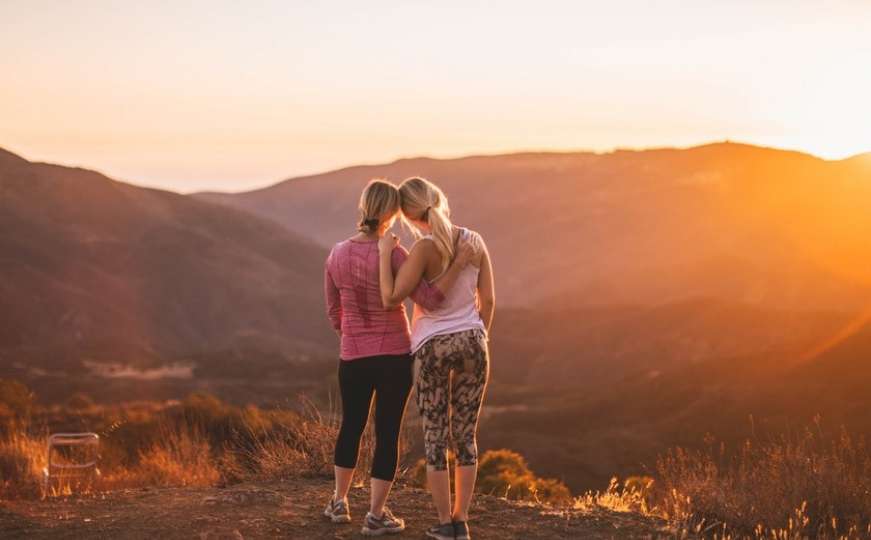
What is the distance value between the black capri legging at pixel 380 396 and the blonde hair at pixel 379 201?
72cm

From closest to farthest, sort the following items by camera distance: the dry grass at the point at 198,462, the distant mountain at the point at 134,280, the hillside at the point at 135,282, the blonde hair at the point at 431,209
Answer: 1. the blonde hair at the point at 431,209
2. the dry grass at the point at 198,462
3. the hillside at the point at 135,282
4. the distant mountain at the point at 134,280

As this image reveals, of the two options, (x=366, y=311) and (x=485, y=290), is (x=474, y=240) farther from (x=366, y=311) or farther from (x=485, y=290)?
(x=366, y=311)

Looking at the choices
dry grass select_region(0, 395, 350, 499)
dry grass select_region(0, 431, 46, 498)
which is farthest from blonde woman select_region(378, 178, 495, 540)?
dry grass select_region(0, 431, 46, 498)

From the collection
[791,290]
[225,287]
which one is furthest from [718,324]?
[225,287]

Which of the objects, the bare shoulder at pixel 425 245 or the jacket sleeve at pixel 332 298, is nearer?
the bare shoulder at pixel 425 245

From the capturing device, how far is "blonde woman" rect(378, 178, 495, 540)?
4.62 m

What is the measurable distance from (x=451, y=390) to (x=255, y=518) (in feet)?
5.74

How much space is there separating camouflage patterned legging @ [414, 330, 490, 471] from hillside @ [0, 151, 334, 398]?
5611 centimetres

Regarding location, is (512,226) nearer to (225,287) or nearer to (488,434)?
(225,287)

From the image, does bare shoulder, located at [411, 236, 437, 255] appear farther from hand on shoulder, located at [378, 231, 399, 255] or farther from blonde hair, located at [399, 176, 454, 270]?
hand on shoulder, located at [378, 231, 399, 255]

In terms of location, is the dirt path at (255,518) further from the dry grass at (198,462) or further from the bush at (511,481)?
the bush at (511,481)

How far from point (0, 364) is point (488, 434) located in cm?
3120

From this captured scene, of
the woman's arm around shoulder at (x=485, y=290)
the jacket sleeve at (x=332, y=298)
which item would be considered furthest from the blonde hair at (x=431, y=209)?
the jacket sleeve at (x=332, y=298)

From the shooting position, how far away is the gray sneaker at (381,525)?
5219mm
